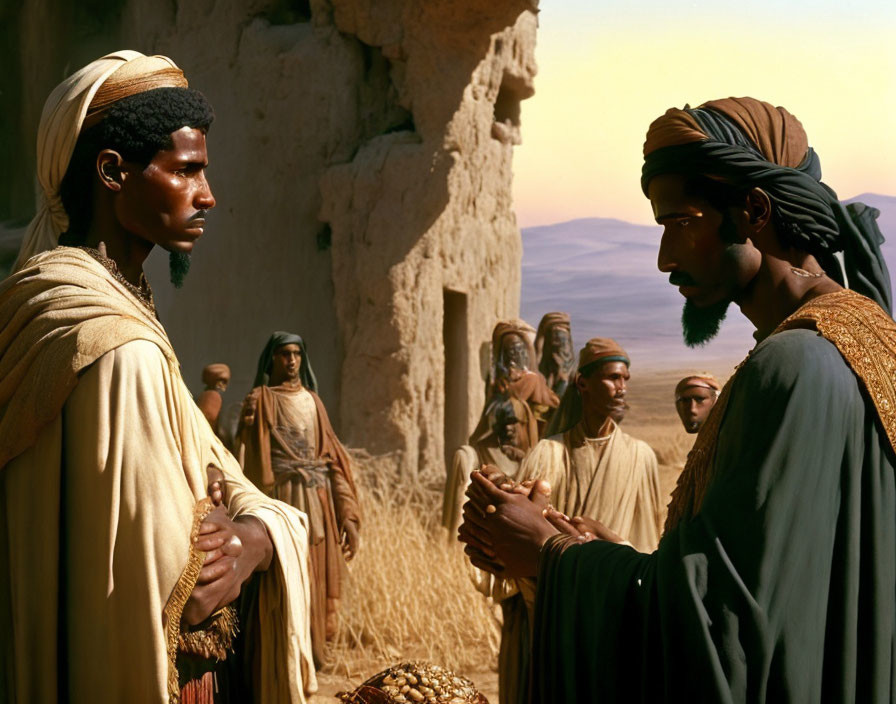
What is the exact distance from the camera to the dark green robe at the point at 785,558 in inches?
93.2

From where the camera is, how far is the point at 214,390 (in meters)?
9.84

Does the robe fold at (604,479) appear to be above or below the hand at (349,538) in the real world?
above

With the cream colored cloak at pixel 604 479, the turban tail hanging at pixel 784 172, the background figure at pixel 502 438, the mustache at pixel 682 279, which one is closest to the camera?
the turban tail hanging at pixel 784 172

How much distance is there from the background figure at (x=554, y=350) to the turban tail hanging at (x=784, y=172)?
29.0 feet

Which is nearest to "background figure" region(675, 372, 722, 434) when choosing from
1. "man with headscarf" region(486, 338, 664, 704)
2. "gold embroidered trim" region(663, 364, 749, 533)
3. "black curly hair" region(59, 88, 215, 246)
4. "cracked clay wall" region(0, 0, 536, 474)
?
"man with headscarf" region(486, 338, 664, 704)

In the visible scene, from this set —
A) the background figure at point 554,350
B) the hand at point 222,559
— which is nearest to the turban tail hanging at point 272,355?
the background figure at point 554,350

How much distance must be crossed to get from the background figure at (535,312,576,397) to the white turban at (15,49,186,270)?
8798mm

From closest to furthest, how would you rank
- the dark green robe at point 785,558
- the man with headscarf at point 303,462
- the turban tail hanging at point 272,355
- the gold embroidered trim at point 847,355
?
the dark green robe at point 785,558, the gold embroidered trim at point 847,355, the man with headscarf at point 303,462, the turban tail hanging at point 272,355

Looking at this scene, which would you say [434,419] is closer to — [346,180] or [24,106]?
[346,180]

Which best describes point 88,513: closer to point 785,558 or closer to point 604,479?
point 785,558

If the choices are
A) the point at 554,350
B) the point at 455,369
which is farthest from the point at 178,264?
the point at 554,350

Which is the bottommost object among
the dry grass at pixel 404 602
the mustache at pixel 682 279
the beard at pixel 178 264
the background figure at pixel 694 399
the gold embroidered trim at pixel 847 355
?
the dry grass at pixel 404 602

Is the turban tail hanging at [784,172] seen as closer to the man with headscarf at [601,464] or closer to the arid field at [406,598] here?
the man with headscarf at [601,464]

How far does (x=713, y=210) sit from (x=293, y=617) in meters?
1.45
